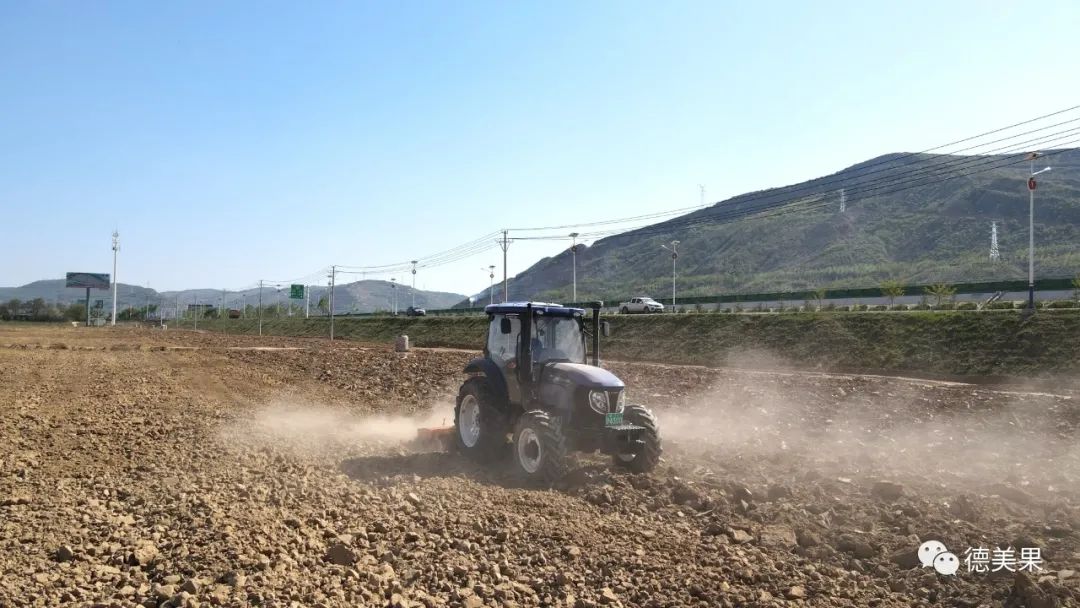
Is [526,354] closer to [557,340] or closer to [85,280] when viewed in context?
[557,340]

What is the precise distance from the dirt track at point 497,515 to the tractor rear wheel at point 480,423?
0.33 m

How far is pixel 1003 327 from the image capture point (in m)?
31.2

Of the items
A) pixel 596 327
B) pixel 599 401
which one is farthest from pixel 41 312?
pixel 599 401

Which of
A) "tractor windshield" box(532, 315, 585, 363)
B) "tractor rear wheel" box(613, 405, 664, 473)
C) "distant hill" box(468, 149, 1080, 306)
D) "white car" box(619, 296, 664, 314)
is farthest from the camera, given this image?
"distant hill" box(468, 149, 1080, 306)

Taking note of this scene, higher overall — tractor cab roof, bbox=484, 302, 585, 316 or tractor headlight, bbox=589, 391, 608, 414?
tractor cab roof, bbox=484, 302, 585, 316

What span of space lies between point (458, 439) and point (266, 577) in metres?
6.37

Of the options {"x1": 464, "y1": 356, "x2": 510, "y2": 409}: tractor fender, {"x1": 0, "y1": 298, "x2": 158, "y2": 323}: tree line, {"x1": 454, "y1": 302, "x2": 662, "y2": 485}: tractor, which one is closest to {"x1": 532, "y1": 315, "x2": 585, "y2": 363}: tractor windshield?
{"x1": 454, "y1": 302, "x2": 662, "y2": 485}: tractor

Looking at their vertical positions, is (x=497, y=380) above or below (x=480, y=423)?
above

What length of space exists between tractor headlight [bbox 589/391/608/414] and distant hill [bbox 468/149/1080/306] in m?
106

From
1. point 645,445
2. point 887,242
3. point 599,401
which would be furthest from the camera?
point 887,242

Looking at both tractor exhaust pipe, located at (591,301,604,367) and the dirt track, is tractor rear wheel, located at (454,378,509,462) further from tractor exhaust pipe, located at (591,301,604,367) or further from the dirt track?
tractor exhaust pipe, located at (591,301,604,367)

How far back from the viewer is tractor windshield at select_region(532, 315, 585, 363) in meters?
11.2

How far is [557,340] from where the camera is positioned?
1139cm

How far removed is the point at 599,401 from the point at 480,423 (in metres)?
2.23
